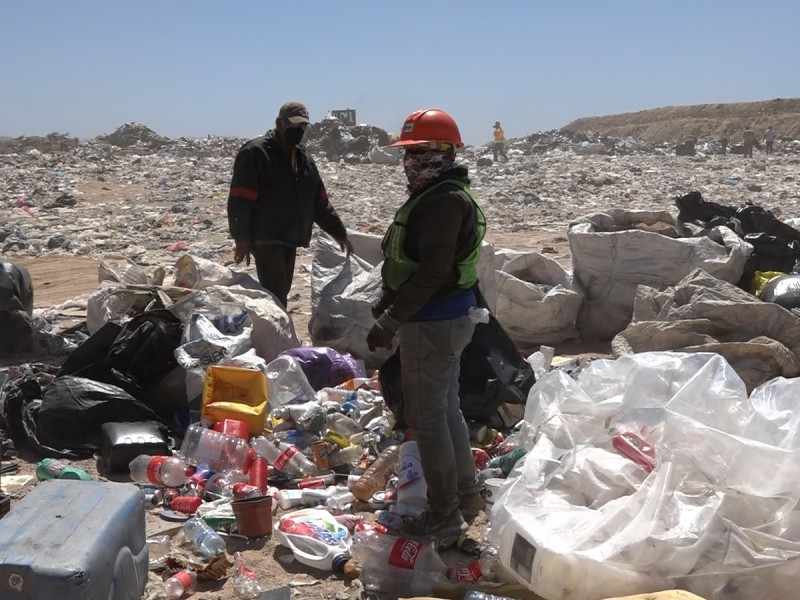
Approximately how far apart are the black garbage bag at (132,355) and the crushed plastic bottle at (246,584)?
1.73 metres

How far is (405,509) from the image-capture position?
3.56m

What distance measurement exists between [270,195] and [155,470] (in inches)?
74.9

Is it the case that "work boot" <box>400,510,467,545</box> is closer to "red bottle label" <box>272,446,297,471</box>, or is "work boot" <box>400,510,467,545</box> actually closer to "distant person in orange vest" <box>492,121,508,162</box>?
"red bottle label" <box>272,446,297,471</box>

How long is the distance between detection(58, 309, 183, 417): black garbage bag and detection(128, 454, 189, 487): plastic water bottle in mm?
670

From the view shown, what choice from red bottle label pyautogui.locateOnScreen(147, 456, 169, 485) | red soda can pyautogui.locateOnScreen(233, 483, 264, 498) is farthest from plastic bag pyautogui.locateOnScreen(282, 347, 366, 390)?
red soda can pyautogui.locateOnScreen(233, 483, 264, 498)

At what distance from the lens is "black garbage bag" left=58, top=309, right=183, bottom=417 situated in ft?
15.4

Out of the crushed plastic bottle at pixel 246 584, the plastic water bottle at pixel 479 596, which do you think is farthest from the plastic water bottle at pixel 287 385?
the plastic water bottle at pixel 479 596

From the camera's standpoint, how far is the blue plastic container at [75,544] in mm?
2344

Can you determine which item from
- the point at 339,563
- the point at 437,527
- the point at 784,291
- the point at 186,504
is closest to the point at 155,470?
the point at 186,504

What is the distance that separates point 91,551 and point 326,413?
2.17 meters

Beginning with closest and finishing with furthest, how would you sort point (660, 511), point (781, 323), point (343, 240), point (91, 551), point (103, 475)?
point (91, 551) < point (660, 511) < point (103, 475) < point (781, 323) < point (343, 240)

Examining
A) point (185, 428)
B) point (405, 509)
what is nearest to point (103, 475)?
point (185, 428)

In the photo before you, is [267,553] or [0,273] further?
[0,273]

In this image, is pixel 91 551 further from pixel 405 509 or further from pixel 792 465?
pixel 792 465
